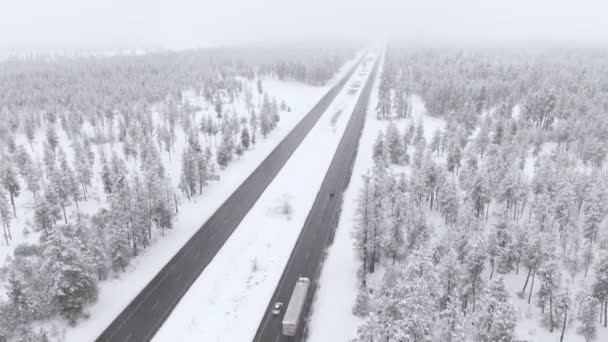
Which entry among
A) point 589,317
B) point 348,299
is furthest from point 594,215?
point 348,299

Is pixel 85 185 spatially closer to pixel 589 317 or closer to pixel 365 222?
pixel 365 222

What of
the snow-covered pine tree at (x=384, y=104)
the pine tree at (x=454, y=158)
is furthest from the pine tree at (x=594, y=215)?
the snow-covered pine tree at (x=384, y=104)

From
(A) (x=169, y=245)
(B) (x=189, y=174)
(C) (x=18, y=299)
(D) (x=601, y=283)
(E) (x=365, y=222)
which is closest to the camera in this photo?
(C) (x=18, y=299)

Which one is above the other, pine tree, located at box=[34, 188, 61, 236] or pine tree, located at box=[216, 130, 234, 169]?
pine tree, located at box=[216, 130, 234, 169]

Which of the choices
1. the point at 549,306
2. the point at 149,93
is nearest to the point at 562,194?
the point at 549,306

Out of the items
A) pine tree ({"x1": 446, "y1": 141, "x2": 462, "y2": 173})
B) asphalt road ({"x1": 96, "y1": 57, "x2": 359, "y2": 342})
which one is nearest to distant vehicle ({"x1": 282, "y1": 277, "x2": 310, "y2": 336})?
asphalt road ({"x1": 96, "y1": 57, "x2": 359, "y2": 342})

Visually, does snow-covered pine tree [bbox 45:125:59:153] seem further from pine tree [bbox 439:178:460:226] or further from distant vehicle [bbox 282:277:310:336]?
pine tree [bbox 439:178:460:226]

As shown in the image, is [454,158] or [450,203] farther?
[454,158]
